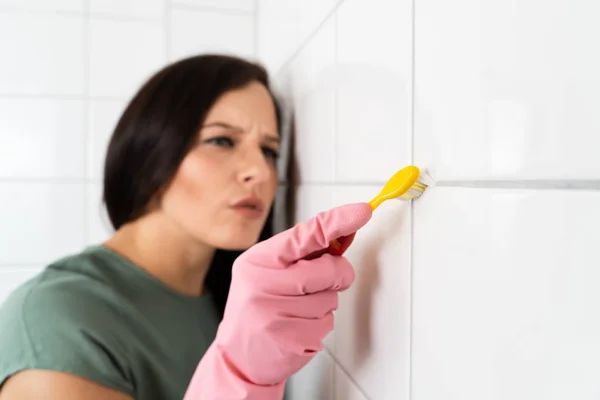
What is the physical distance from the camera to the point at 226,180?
670mm

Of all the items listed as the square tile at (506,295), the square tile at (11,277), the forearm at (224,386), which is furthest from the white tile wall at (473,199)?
the square tile at (11,277)

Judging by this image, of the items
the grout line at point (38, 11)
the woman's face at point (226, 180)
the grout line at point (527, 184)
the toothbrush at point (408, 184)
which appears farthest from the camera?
the grout line at point (38, 11)

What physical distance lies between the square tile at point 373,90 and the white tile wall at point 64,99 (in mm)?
784

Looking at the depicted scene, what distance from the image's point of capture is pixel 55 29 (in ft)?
3.56

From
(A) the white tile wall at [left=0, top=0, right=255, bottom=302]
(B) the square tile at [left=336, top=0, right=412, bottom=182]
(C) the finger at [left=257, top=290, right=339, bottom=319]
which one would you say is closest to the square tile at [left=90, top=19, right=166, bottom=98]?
(A) the white tile wall at [left=0, top=0, right=255, bottom=302]

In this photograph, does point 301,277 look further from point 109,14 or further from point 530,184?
point 109,14

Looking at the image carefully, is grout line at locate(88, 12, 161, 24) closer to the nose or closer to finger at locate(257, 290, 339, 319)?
the nose

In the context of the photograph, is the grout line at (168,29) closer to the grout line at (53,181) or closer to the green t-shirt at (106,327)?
the grout line at (53,181)

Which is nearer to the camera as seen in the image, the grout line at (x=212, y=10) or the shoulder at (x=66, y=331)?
the shoulder at (x=66, y=331)

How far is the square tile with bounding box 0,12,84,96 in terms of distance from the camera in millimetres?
1062

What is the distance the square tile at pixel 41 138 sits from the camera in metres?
1.08

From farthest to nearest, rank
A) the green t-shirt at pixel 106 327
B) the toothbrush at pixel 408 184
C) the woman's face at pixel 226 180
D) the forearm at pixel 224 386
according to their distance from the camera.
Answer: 1. the woman's face at pixel 226 180
2. the green t-shirt at pixel 106 327
3. the forearm at pixel 224 386
4. the toothbrush at pixel 408 184

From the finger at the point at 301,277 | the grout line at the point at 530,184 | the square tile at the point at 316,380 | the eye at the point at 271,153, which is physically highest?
the eye at the point at 271,153

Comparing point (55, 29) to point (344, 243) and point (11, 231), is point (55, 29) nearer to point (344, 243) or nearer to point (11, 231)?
point (11, 231)
